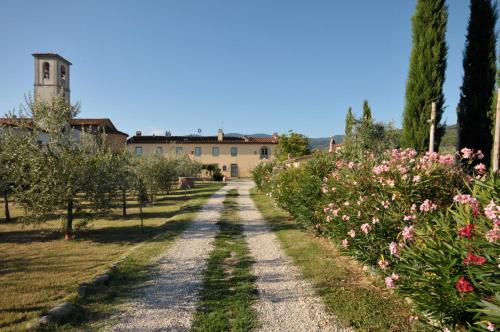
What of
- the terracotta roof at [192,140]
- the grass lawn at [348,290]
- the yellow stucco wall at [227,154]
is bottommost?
the grass lawn at [348,290]

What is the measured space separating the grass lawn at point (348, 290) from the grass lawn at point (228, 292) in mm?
975

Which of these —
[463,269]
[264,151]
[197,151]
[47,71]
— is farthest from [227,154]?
[463,269]

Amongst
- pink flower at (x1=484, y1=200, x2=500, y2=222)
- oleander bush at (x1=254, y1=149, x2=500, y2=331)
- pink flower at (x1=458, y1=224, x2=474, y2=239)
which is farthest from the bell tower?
pink flower at (x1=484, y1=200, x2=500, y2=222)

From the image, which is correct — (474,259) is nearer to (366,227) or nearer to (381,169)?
(366,227)

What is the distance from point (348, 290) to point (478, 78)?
7.58 metres

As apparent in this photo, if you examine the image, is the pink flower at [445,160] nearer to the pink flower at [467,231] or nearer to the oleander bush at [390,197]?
the oleander bush at [390,197]

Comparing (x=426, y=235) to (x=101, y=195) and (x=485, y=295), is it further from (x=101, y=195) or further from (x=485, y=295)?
(x=101, y=195)

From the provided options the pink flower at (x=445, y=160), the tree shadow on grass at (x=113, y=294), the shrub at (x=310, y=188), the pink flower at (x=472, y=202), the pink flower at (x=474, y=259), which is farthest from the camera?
the shrub at (x=310, y=188)

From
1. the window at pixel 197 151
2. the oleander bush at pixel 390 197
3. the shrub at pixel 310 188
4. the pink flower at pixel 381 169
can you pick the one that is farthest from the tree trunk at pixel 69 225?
the window at pixel 197 151

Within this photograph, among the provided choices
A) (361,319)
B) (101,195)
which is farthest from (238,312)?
(101,195)

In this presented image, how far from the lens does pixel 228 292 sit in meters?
4.73

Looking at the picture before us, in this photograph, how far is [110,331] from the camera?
3.61 metres

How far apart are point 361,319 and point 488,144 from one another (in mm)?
7138

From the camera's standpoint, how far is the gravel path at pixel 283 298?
12.3ft
